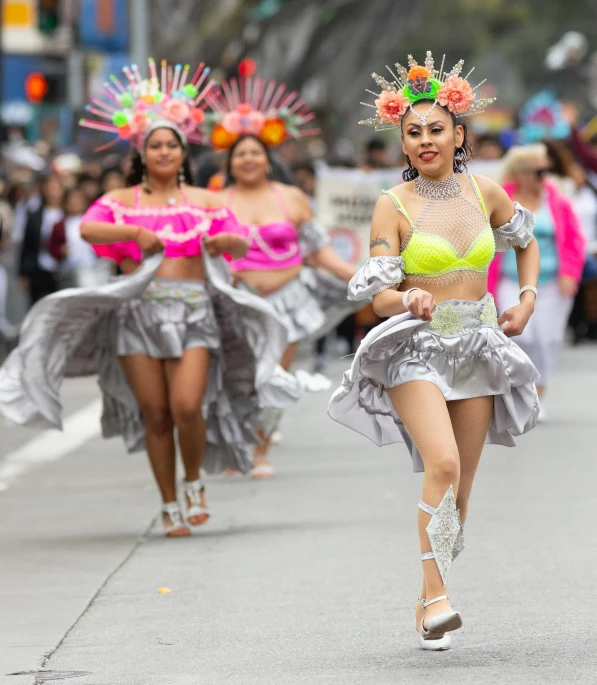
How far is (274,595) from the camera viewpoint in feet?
24.9

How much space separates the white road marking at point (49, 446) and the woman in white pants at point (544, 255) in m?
3.17

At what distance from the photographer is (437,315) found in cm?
664

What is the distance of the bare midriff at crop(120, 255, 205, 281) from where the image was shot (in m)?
9.12

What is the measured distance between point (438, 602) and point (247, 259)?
5.42 metres

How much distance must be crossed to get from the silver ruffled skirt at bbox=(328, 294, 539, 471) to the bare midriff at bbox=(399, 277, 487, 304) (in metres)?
0.02

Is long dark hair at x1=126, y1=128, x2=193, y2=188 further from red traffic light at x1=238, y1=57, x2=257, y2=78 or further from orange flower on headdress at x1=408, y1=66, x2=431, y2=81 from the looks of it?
red traffic light at x1=238, y1=57, x2=257, y2=78

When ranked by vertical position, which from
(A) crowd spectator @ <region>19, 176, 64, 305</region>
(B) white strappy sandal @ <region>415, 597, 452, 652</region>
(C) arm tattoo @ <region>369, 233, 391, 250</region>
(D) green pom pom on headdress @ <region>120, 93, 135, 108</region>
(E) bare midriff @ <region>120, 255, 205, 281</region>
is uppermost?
(D) green pom pom on headdress @ <region>120, 93, 135, 108</region>

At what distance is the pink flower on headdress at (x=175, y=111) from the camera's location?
932 centimetres

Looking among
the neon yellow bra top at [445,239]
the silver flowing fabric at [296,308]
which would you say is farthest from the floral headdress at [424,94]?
the silver flowing fabric at [296,308]

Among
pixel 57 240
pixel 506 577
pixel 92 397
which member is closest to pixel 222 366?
pixel 506 577

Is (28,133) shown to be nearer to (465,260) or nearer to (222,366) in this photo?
(222,366)

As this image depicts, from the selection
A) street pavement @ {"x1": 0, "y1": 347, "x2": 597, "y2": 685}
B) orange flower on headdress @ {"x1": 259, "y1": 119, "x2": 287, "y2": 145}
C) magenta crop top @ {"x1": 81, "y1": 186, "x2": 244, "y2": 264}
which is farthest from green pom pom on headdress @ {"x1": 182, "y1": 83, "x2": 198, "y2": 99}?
street pavement @ {"x1": 0, "y1": 347, "x2": 597, "y2": 685}

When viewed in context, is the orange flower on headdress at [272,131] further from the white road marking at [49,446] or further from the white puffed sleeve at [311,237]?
the white road marking at [49,446]

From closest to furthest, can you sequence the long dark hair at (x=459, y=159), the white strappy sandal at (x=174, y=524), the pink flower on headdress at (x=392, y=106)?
the pink flower on headdress at (x=392, y=106)
the long dark hair at (x=459, y=159)
the white strappy sandal at (x=174, y=524)
